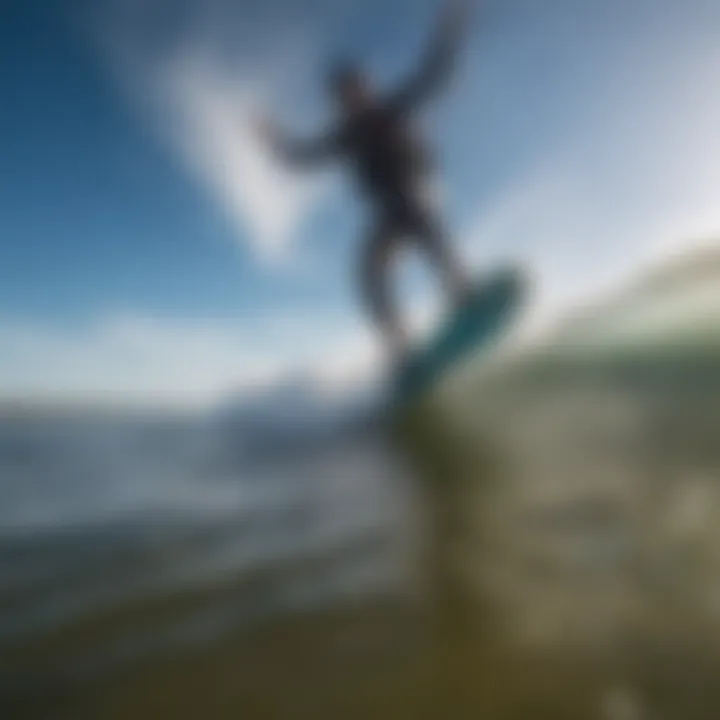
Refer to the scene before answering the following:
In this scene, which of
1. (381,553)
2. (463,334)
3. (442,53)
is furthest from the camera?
(463,334)

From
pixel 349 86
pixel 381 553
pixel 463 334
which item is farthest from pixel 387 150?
pixel 381 553

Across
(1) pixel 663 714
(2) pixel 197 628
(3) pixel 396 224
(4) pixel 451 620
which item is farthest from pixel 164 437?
(1) pixel 663 714

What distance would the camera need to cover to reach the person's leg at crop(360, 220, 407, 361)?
291 cm

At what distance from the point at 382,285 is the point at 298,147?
0.56 metres

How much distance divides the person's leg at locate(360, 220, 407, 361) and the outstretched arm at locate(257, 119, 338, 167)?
318 mm

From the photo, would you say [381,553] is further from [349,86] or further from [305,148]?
[349,86]

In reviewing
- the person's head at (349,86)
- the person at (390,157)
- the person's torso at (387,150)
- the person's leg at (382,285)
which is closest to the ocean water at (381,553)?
the person's leg at (382,285)

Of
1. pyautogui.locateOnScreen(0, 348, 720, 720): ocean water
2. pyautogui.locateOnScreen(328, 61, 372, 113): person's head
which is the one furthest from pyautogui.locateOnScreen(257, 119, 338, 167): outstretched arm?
pyautogui.locateOnScreen(0, 348, 720, 720): ocean water

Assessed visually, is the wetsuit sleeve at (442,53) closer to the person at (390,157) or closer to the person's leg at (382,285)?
the person at (390,157)

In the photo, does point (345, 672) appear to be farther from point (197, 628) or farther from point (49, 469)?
point (49, 469)

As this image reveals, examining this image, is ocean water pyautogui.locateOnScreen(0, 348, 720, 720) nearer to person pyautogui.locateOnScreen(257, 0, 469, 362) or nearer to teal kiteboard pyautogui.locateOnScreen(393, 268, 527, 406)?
teal kiteboard pyautogui.locateOnScreen(393, 268, 527, 406)

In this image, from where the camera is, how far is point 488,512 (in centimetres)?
269

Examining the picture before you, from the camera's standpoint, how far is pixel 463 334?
304 centimetres

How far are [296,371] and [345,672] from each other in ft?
4.00
